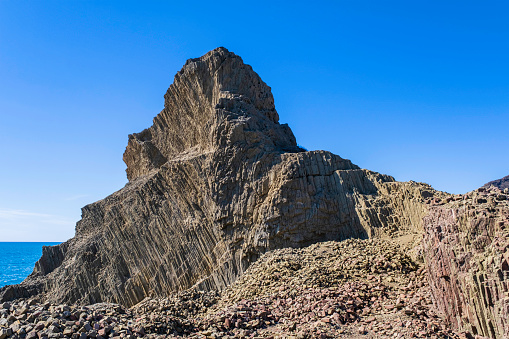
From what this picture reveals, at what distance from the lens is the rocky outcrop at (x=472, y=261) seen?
936cm

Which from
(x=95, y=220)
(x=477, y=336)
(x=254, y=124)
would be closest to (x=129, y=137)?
(x=95, y=220)

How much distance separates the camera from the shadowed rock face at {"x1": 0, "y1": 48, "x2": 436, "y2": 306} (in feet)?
66.1

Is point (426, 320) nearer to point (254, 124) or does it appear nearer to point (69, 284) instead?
point (254, 124)

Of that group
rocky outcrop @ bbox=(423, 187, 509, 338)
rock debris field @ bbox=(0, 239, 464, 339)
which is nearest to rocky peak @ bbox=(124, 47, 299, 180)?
rock debris field @ bbox=(0, 239, 464, 339)

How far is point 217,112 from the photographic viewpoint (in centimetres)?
2325

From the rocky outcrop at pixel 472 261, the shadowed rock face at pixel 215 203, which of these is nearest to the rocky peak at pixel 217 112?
the shadowed rock face at pixel 215 203

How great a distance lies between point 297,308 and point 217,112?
12.7 meters

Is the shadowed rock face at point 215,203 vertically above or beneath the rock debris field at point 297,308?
above

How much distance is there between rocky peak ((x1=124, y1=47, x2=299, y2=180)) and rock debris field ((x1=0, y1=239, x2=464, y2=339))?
23.8 ft

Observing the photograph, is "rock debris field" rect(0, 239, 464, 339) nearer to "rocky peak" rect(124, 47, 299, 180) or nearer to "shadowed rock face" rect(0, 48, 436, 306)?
"shadowed rock face" rect(0, 48, 436, 306)

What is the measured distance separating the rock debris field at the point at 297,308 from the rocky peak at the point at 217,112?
7.25 m

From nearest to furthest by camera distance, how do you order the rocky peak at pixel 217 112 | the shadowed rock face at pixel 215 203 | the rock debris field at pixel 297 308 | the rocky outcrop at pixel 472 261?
the rocky outcrop at pixel 472 261 → the rock debris field at pixel 297 308 → the shadowed rock face at pixel 215 203 → the rocky peak at pixel 217 112

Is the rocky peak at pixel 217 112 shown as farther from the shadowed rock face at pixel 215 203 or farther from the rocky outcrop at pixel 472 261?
the rocky outcrop at pixel 472 261

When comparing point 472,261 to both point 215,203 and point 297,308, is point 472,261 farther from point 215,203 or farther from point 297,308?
point 215,203
